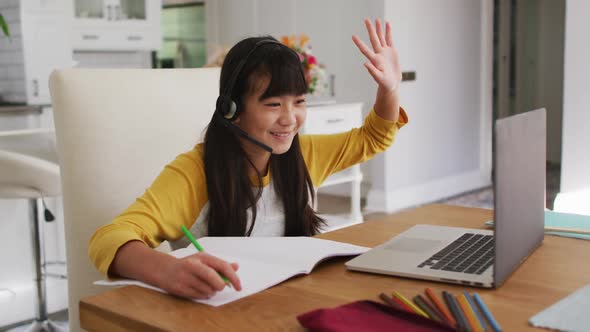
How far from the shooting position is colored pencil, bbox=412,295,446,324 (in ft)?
2.61

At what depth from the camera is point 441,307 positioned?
32.1 inches

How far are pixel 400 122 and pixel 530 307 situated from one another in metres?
0.79

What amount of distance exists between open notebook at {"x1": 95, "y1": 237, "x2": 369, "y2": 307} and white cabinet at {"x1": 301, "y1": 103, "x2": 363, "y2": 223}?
2.73 meters

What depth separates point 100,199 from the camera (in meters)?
1.44

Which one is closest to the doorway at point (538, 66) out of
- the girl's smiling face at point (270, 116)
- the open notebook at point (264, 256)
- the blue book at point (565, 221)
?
the blue book at point (565, 221)

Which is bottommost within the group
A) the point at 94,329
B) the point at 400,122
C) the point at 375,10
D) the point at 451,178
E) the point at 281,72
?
the point at 451,178

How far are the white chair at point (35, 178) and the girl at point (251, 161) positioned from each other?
3.19 ft

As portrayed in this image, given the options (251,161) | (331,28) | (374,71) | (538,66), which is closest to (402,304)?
(374,71)

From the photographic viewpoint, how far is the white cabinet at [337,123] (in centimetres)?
393

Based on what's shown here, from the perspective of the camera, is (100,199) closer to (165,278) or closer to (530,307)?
(165,278)

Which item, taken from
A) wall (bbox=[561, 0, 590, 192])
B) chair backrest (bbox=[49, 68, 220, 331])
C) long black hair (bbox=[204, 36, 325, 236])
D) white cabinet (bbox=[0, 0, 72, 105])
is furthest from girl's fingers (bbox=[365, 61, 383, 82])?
white cabinet (bbox=[0, 0, 72, 105])

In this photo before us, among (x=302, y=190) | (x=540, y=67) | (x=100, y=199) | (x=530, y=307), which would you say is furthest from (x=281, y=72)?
(x=540, y=67)

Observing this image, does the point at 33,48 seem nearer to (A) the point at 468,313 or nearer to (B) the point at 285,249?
(B) the point at 285,249

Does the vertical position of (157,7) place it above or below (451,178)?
above
